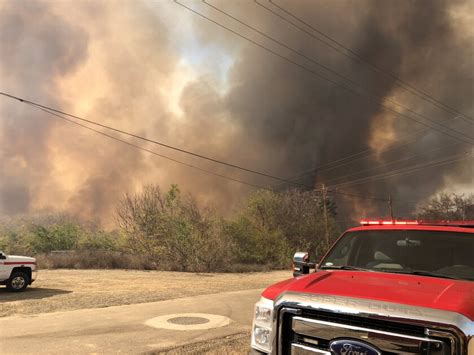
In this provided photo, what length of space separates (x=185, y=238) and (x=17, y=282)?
13451 millimetres

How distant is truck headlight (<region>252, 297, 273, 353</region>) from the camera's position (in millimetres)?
2996

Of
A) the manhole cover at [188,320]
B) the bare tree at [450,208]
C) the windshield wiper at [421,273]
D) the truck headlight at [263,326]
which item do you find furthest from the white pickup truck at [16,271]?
the bare tree at [450,208]

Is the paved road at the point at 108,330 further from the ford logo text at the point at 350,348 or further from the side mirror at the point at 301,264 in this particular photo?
the ford logo text at the point at 350,348

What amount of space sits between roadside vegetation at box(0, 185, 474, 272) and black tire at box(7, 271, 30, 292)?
1062 centimetres

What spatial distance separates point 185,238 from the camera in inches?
1009

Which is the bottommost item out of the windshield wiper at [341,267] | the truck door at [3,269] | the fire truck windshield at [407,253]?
the truck door at [3,269]

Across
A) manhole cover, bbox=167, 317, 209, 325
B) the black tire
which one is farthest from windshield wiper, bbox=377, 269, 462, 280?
the black tire

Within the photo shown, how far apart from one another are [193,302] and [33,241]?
23037 millimetres

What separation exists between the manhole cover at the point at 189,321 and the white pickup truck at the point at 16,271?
6643 mm

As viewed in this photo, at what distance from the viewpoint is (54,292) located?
1247 centimetres

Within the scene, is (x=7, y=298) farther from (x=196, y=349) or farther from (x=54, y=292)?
(x=196, y=349)

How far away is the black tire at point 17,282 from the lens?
493 inches

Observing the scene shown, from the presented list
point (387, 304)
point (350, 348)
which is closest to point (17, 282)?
point (350, 348)

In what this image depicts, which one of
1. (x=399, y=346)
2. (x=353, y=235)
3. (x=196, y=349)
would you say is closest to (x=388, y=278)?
(x=399, y=346)
